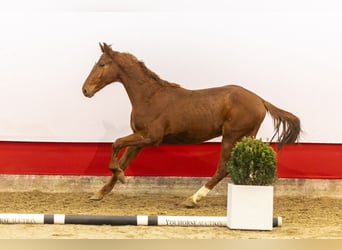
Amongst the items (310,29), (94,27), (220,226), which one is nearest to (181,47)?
(94,27)

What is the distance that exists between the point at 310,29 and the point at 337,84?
0.59 m

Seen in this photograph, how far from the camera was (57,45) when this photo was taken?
6.08 metres

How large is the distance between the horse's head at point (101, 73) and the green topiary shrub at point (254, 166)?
170 cm

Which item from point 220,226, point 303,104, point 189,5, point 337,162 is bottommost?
point 220,226

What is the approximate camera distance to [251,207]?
4402 millimetres

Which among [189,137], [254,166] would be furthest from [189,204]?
[254,166]

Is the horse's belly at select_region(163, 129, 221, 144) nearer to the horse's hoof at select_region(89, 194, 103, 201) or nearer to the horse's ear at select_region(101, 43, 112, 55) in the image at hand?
the horse's hoof at select_region(89, 194, 103, 201)

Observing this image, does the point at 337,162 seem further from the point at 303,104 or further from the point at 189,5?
the point at 189,5

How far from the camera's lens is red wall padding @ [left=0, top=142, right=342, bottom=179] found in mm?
6188

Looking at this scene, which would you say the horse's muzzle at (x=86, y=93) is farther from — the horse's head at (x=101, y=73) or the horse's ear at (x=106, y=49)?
the horse's ear at (x=106, y=49)

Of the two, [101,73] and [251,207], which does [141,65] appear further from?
[251,207]

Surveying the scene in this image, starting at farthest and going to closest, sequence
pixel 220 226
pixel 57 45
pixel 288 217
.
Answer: pixel 57 45
pixel 288 217
pixel 220 226

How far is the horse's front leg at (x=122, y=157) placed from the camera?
5.46 m

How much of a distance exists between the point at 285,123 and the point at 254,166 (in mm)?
1468
